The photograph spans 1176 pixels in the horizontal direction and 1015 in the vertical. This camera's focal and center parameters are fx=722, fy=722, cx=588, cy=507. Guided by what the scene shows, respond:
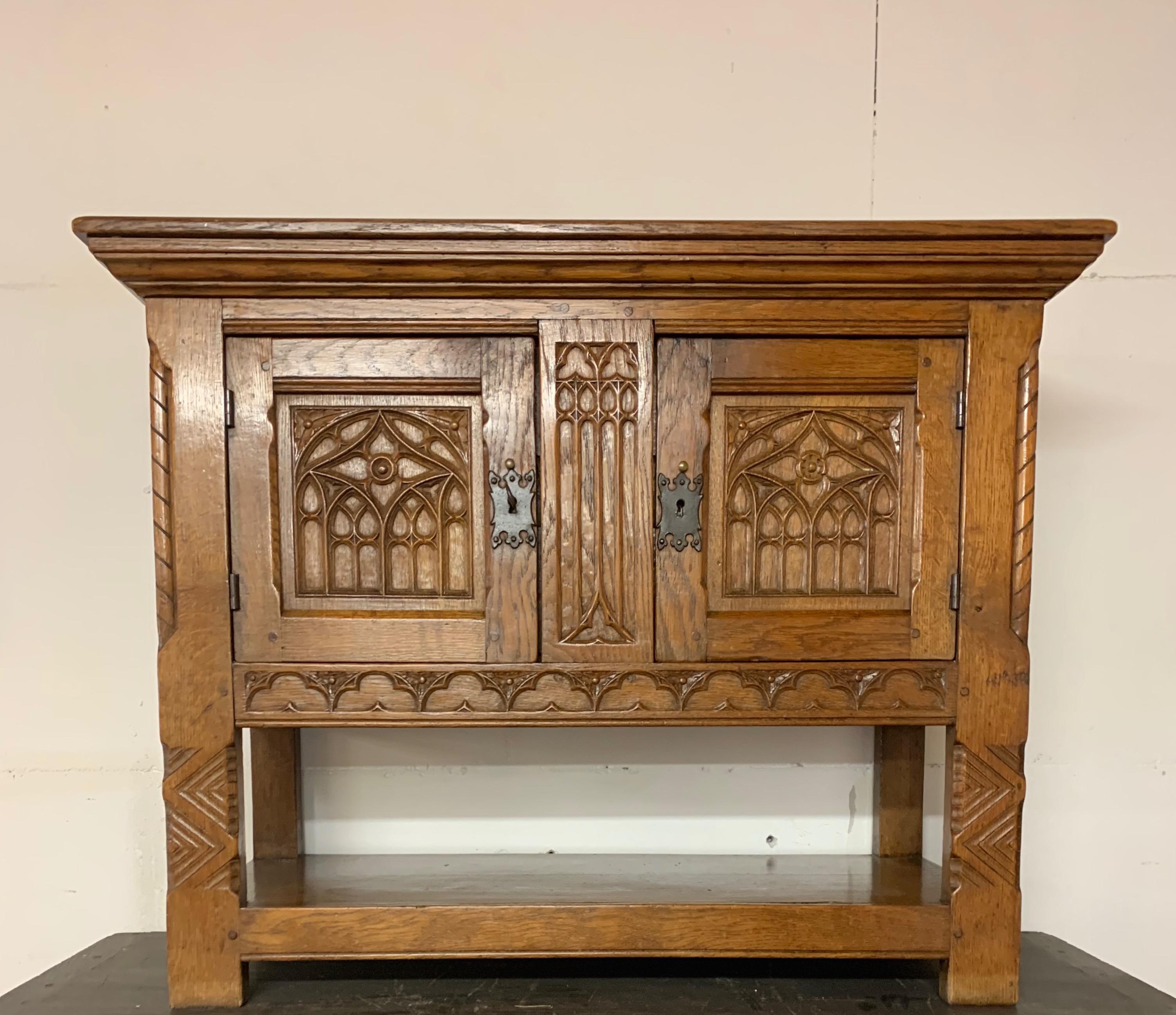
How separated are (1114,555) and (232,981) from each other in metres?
1.84

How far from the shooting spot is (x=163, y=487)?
107cm

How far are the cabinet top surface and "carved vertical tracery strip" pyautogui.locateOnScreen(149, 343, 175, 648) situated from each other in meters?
0.13

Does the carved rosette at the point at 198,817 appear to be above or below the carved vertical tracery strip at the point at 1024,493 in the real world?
below

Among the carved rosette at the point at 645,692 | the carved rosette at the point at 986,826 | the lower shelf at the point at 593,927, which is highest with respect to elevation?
the carved rosette at the point at 645,692

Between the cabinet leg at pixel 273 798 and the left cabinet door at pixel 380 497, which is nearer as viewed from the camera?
the left cabinet door at pixel 380 497

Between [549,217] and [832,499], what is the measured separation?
858mm

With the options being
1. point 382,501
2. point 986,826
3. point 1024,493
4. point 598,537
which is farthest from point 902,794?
point 382,501

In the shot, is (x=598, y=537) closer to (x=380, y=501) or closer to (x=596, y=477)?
(x=596, y=477)

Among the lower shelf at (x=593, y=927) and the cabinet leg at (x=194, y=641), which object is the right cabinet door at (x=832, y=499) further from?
the cabinet leg at (x=194, y=641)

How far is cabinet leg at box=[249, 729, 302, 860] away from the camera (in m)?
1.44

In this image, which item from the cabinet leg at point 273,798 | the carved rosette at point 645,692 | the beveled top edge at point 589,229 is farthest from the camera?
the cabinet leg at point 273,798

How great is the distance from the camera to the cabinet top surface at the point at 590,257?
1.01 m

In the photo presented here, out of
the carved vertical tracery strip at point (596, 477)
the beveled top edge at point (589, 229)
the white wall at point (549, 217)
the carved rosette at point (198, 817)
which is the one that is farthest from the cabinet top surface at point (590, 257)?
the carved rosette at point (198, 817)

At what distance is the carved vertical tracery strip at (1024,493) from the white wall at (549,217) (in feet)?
1.78
